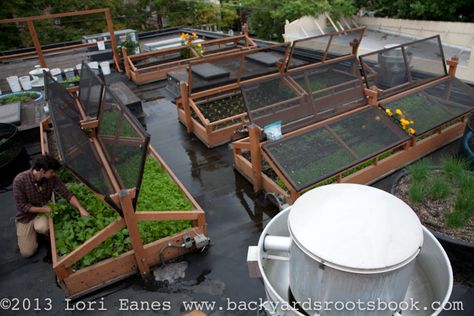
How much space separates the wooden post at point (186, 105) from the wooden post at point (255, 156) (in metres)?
2.35

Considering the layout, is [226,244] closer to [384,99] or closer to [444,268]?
[444,268]

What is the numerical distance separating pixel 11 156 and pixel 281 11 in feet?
41.5

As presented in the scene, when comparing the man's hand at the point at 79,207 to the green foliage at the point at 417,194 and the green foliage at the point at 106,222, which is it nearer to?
the green foliage at the point at 106,222

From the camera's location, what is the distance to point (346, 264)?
1343mm

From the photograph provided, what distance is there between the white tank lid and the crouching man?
312cm

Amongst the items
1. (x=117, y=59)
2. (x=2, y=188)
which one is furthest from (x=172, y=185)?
(x=117, y=59)

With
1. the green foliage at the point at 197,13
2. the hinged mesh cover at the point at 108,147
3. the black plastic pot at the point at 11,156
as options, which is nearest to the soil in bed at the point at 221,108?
the hinged mesh cover at the point at 108,147

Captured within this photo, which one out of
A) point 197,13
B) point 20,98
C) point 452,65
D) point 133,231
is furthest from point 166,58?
point 197,13

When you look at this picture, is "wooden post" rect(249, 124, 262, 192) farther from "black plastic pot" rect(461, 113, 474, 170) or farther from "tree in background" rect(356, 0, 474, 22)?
"tree in background" rect(356, 0, 474, 22)

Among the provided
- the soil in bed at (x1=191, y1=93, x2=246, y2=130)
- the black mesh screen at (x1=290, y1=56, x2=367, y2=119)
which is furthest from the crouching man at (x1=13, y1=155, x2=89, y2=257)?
the black mesh screen at (x1=290, y1=56, x2=367, y2=119)

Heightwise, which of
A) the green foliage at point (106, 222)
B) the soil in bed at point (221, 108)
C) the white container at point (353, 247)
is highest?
the white container at point (353, 247)

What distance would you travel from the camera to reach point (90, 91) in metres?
5.89

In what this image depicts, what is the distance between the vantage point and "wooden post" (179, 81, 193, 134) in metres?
6.31

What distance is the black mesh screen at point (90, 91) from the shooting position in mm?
5457
